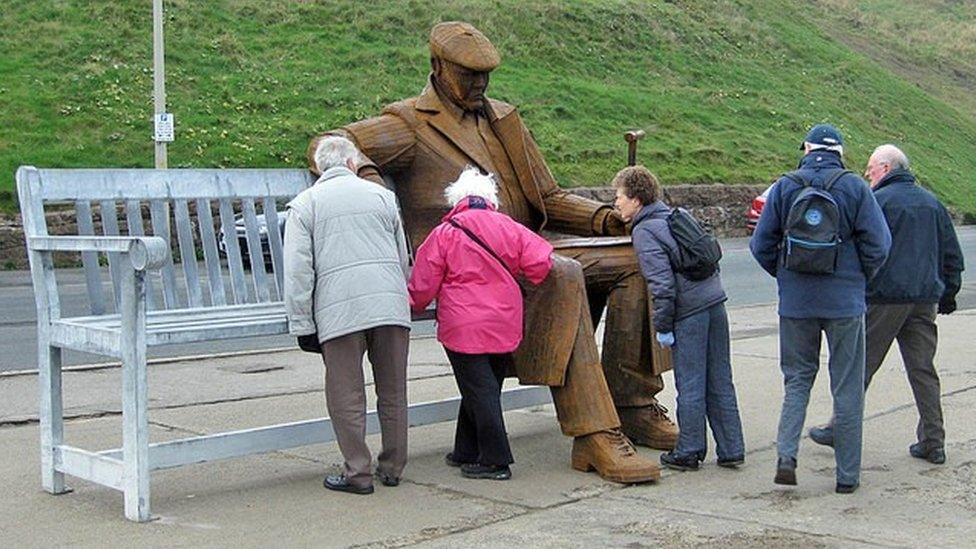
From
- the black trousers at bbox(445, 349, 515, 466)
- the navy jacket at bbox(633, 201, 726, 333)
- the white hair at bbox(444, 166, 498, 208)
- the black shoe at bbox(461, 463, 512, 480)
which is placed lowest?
the black shoe at bbox(461, 463, 512, 480)

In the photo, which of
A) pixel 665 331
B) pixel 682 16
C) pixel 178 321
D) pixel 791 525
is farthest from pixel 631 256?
pixel 682 16

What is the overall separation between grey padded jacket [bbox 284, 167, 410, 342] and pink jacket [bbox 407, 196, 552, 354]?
42cm

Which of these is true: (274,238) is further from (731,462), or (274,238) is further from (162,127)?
(162,127)

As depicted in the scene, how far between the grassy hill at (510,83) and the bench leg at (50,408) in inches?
711

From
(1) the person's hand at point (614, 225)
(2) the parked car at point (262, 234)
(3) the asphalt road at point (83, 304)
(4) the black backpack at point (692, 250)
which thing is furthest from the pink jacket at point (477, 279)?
(3) the asphalt road at point (83, 304)

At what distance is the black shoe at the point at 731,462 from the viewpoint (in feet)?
23.9

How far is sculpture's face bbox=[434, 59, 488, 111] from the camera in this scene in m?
7.55

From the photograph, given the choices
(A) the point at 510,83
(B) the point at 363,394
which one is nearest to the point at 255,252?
(B) the point at 363,394

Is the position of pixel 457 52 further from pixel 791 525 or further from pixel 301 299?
pixel 791 525

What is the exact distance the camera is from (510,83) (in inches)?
1362

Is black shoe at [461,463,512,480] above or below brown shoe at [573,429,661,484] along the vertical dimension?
below

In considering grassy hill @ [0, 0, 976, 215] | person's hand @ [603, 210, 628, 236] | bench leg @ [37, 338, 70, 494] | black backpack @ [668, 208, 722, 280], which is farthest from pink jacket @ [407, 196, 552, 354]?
grassy hill @ [0, 0, 976, 215]

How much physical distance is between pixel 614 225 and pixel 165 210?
2434 millimetres

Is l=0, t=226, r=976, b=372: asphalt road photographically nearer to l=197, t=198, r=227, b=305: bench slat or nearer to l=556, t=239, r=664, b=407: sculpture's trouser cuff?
l=197, t=198, r=227, b=305: bench slat
